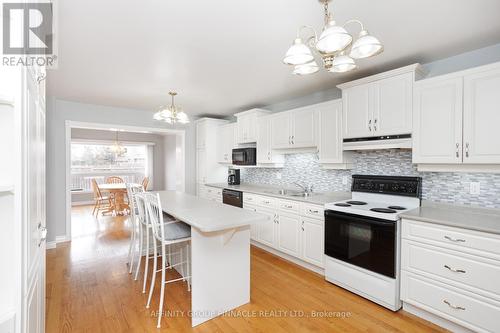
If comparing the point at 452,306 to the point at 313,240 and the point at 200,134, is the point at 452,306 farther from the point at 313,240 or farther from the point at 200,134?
the point at 200,134

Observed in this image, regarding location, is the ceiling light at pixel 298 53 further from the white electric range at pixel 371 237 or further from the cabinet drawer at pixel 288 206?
the cabinet drawer at pixel 288 206

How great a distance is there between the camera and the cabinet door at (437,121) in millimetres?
2182

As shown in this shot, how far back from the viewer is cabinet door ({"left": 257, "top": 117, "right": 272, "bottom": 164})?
13.5 feet

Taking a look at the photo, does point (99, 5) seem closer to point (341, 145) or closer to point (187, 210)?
point (187, 210)

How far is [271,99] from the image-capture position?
13.6ft

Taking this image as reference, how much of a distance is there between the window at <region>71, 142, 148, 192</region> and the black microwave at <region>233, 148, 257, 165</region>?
14.8 ft

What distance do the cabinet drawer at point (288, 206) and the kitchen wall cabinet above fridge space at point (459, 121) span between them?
4.56 feet

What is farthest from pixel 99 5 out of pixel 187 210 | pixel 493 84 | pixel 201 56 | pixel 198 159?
pixel 198 159

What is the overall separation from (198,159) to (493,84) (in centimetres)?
470

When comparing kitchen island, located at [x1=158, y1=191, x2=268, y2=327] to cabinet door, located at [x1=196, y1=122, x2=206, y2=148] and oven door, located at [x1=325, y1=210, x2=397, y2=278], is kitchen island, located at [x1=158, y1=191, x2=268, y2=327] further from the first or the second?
cabinet door, located at [x1=196, y1=122, x2=206, y2=148]

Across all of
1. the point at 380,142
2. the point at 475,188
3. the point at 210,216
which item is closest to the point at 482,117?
the point at 475,188

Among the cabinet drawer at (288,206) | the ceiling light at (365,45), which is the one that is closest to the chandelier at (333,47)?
the ceiling light at (365,45)

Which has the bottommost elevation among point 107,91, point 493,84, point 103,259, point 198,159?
point 103,259

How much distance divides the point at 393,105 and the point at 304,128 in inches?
47.0
